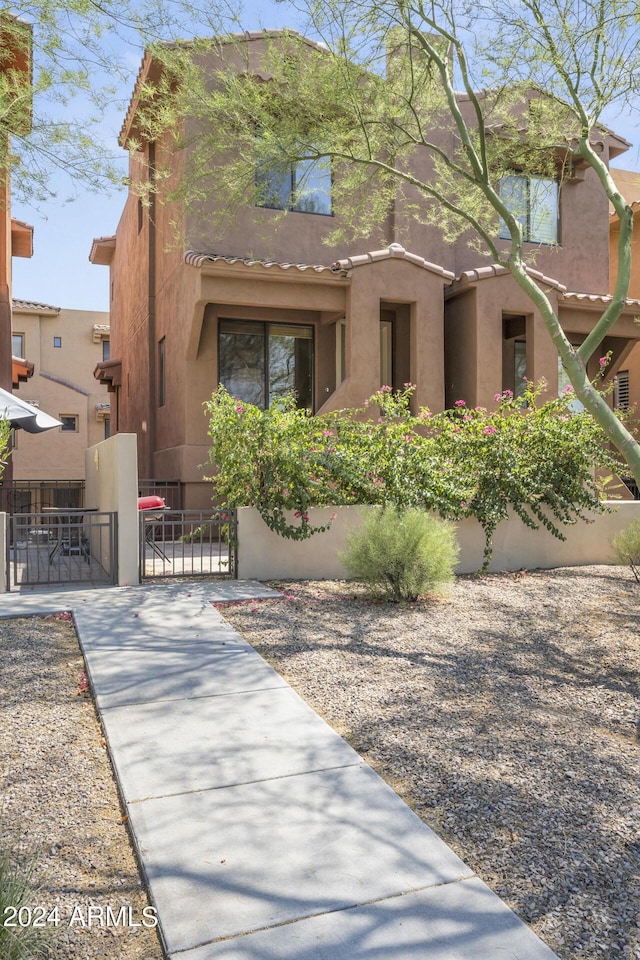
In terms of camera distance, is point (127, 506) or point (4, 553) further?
point (127, 506)

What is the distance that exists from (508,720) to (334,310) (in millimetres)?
10298

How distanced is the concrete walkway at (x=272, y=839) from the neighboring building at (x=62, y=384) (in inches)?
999

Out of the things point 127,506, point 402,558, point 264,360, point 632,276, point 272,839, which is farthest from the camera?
point 632,276

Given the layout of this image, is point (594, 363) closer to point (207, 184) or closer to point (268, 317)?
point (268, 317)

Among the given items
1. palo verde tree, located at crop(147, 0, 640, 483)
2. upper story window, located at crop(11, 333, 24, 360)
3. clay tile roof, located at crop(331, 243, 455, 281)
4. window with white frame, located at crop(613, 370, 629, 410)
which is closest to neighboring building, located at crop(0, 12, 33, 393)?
palo verde tree, located at crop(147, 0, 640, 483)

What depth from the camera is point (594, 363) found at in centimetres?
1650

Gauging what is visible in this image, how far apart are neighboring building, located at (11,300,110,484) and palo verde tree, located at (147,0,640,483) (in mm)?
20813

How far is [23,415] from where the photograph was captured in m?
9.43

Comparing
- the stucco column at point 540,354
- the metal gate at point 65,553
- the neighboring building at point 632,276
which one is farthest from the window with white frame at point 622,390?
the metal gate at point 65,553

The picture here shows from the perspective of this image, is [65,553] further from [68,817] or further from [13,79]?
[68,817]

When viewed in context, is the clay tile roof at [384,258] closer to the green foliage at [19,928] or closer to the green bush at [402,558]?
the green bush at [402,558]

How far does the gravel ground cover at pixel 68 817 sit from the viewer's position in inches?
97.1

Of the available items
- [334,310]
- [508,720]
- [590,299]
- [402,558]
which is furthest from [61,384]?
[508,720]

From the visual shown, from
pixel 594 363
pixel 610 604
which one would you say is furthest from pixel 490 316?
pixel 610 604
